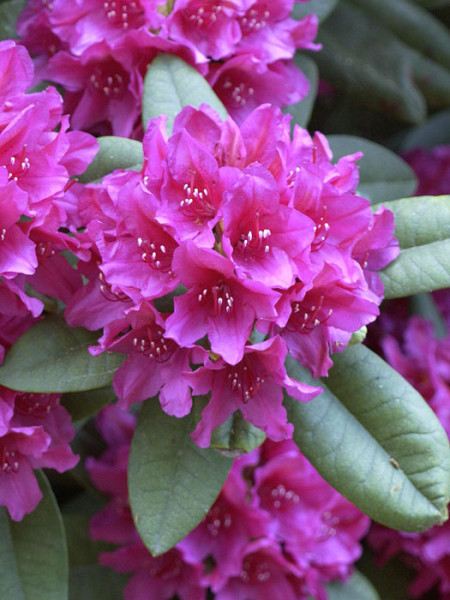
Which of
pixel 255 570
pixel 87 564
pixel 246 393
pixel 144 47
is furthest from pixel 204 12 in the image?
pixel 87 564

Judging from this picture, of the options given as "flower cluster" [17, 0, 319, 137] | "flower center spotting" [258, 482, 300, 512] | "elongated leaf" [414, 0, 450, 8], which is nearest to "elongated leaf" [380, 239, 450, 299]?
"flower cluster" [17, 0, 319, 137]

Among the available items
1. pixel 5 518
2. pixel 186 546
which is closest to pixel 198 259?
pixel 5 518

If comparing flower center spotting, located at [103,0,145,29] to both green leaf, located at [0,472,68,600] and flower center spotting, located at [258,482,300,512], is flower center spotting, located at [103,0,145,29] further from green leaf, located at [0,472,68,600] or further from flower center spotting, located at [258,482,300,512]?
flower center spotting, located at [258,482,300,512]

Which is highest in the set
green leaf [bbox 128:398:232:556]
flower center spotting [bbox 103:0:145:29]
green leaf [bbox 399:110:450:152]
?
flower center spotting [bbox 103:0:145:29]

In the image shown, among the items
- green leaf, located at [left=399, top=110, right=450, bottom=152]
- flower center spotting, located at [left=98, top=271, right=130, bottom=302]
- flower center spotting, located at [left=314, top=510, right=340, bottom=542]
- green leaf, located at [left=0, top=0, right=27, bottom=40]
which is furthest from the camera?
green leaf, located at [left=399, top=110, right=450, bottom=152]

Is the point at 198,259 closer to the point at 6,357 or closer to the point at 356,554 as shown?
the point at 6,357

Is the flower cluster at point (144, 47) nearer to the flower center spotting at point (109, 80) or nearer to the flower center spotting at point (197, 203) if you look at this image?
the flower center spotting at point (109, 80)

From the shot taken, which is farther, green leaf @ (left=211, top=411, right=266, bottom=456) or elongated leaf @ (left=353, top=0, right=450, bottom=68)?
elongated leaf @ (left=353, top=0, right=450, bottom=68)

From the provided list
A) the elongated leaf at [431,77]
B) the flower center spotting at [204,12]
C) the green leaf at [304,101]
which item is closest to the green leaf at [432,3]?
the elongated leaf at [431,77]

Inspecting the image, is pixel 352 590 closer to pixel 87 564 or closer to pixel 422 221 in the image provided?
pixel 87 564
